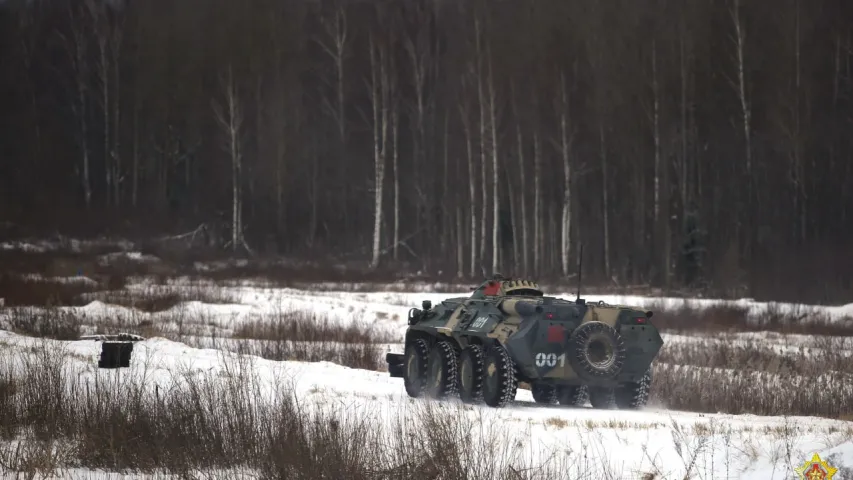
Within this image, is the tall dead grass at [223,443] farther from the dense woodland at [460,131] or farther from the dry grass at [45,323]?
the dense woodland at [460,131]

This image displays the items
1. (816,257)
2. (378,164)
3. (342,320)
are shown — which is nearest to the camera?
(342,320)

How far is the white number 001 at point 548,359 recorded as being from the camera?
14.0 m

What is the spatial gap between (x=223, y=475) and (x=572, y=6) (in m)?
36.5

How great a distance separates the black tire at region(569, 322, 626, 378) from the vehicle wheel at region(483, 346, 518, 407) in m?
0.85

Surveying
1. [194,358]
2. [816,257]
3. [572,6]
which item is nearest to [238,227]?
[572,6]

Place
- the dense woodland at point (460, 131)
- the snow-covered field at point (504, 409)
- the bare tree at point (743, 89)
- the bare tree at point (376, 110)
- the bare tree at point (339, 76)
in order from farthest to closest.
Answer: the bare tree at point (339, 76), the bare tree at point (376, 110), the dense woodland at point (460, 131), the bare tree at point (743, 89), the snow-covered field at point (504, 409)

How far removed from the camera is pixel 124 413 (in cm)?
986

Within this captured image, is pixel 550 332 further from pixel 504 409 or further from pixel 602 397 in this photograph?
pixel 602 397

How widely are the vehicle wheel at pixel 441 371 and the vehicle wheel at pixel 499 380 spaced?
0.92 meters

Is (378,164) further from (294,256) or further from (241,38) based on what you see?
(241,38)

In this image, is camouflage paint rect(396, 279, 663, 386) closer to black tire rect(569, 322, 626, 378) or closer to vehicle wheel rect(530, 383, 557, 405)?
black tire rect(569, 322, 626, 378)

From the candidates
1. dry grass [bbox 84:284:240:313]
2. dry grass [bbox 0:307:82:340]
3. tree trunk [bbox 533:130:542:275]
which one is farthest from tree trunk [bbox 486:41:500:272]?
dry grass [bbox 0:307:82:340]

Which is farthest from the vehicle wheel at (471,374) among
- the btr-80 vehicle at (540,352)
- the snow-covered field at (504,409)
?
the snow-covered field at (504,409)

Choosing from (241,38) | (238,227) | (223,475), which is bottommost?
(223,475)
